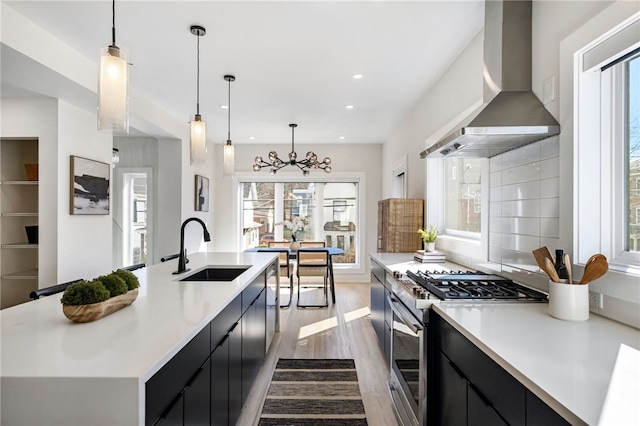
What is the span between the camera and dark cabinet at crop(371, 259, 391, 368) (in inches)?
108

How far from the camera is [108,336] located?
1.12 metres

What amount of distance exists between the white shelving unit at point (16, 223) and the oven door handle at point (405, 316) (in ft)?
12.3

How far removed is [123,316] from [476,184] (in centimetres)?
281

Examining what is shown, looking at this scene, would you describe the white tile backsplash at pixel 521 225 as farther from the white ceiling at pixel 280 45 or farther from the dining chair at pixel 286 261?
the dining chair at pixel 286 261

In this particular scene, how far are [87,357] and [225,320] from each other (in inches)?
30.5

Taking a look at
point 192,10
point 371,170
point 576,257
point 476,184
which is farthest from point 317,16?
point 371,170

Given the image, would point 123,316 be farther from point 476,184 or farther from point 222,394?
point 476,184

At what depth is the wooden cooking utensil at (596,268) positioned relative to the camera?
4.26ft

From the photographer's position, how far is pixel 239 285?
198cm

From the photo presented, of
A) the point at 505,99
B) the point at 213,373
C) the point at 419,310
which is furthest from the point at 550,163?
the point at 213,373

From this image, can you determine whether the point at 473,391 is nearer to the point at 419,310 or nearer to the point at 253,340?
the point at 419,310

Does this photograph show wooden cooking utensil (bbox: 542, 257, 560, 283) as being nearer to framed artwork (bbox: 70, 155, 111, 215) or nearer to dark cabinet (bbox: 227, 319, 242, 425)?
dark cabinet (bbox: 227, 319, 242, 425)

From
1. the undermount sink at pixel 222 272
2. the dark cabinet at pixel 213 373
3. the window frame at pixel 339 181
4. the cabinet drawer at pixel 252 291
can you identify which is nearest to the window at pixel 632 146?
the dark cabinet at pixel 213 373

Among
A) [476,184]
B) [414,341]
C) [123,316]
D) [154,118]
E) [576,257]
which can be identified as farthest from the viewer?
[154,118]
